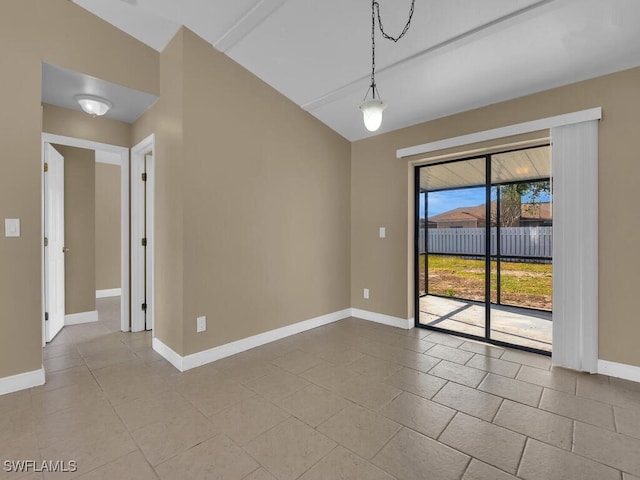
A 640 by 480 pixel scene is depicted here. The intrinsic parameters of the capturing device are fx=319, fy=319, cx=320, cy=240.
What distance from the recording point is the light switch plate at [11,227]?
236 centimetres

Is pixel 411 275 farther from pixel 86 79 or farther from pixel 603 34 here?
pixel 86 79

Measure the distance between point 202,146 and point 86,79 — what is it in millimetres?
1132

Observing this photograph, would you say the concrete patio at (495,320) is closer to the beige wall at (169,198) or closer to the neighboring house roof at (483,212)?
the neighboring house roof at (483,212)

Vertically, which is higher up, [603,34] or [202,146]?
[603,34]

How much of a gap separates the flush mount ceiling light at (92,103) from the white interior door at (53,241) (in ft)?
2.31

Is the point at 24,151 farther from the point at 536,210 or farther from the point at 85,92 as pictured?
the point at 536,210

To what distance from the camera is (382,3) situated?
90.0 inches

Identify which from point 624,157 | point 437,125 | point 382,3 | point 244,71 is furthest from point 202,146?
point 624,157

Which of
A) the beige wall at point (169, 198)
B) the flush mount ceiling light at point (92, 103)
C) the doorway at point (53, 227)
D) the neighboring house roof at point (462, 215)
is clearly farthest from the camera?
the neighboring house roof at point (462, 215)

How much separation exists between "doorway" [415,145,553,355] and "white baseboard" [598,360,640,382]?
1.73 ft

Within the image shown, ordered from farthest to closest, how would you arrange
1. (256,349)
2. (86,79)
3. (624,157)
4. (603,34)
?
(256,349), (86,79), (624,157), (603,34)

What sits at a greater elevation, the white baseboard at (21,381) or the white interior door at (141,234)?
the white interior door at (141,234)

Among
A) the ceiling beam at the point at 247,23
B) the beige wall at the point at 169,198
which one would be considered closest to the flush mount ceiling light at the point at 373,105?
the ceiling beam at the point at 247,23

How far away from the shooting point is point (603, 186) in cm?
266
